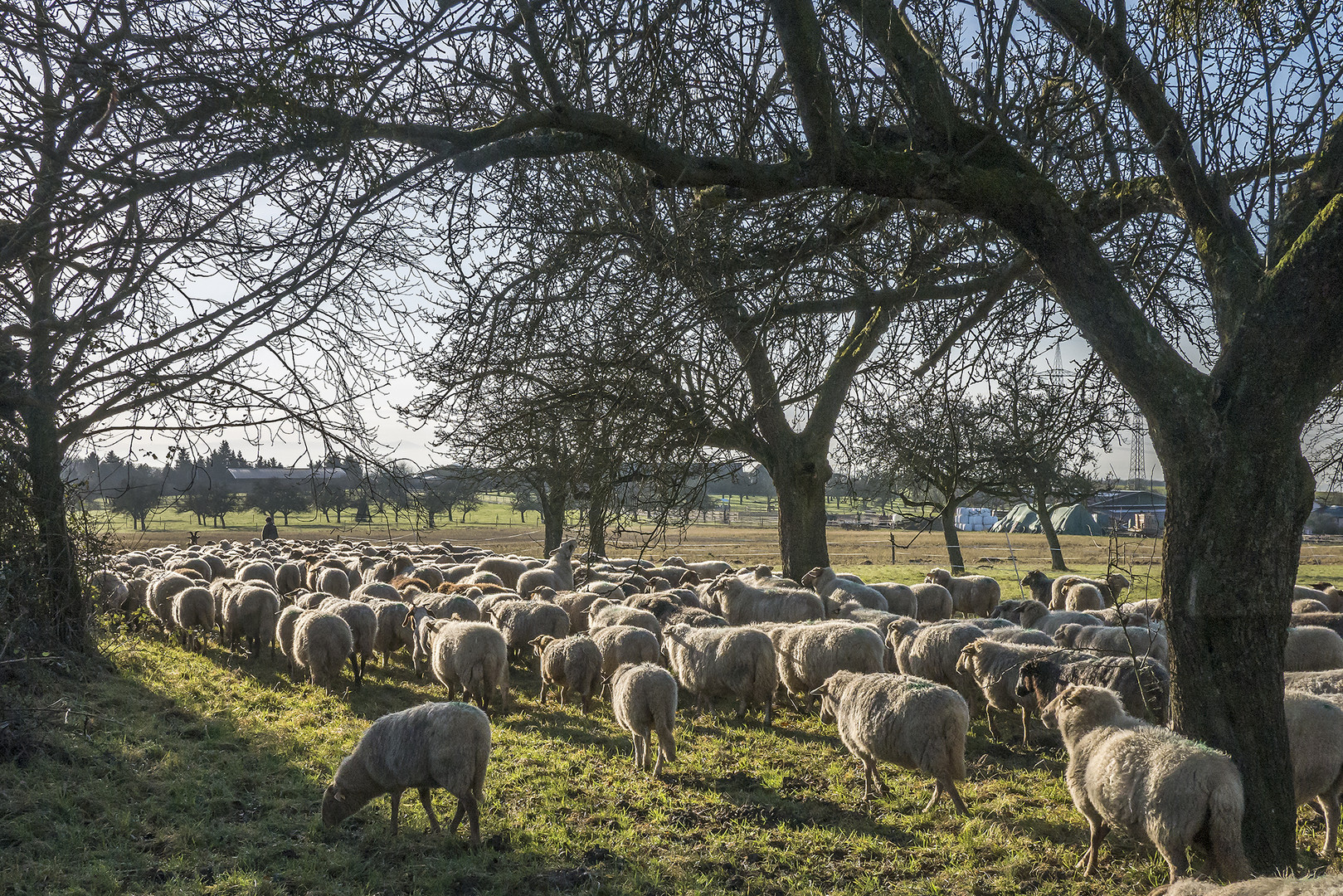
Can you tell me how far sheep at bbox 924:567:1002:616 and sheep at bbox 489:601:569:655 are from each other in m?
9.28

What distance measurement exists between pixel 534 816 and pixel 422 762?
1019 millimetres

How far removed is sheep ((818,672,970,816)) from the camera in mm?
6266

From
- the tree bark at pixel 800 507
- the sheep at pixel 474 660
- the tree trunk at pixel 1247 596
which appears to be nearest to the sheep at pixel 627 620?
the sheep at pixel 474 660

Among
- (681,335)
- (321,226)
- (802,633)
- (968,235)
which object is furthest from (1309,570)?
(321,226)

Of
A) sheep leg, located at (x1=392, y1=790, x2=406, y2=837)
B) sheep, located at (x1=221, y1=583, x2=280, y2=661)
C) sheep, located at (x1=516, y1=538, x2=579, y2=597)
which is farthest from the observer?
sheep, located at (x1=516, y1=538, x2=579, y2=597)

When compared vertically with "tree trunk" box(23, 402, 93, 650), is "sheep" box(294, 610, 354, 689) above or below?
below

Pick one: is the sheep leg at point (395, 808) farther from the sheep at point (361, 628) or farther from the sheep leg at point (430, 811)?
the sheep at point (361, 628)

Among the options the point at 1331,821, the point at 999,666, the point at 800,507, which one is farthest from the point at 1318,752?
the point at 800,507

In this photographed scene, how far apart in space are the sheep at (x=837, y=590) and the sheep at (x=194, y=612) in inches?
373

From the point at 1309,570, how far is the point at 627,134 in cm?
3432

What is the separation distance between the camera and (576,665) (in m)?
9.38

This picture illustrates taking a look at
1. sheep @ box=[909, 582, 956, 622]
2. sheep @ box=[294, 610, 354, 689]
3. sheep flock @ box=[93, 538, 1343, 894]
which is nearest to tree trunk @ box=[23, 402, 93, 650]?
→ sheep flock @ box=[93, 538, 1343, 894]

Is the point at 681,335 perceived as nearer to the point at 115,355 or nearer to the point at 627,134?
the point at 627,134

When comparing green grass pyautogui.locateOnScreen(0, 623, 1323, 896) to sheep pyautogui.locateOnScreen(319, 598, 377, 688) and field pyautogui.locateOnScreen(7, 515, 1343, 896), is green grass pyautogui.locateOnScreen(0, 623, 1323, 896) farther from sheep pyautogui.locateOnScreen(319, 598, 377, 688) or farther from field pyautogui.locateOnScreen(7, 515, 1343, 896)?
sheep pyautogui.locateOnScreen(319, 598, 377, 688)
